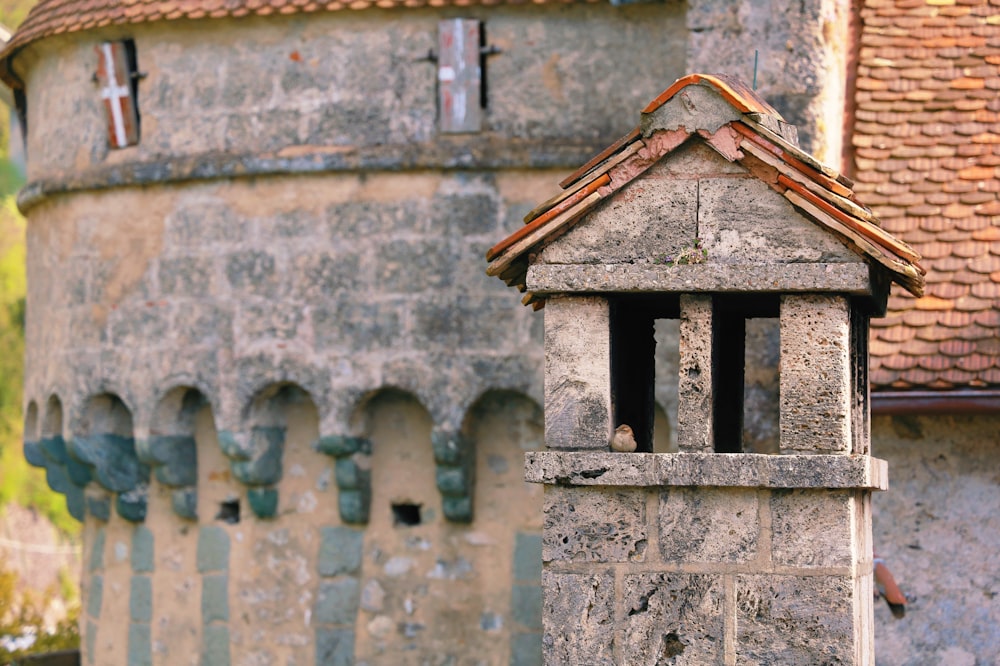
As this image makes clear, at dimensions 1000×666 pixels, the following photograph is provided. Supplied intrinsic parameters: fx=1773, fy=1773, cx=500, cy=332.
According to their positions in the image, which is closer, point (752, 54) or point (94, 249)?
point (752, 54)

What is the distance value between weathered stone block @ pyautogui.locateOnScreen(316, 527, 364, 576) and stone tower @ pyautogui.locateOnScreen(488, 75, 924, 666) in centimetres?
368

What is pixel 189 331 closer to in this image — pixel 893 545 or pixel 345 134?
pixel 345 134

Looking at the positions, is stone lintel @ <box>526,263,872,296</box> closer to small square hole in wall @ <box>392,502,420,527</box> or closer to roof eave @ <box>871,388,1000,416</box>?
roof eave @ <box>871,388,1000,416</box>

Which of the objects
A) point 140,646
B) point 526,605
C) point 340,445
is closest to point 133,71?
point 340,445

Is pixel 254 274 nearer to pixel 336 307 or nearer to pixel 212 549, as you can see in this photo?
pixel 336 307

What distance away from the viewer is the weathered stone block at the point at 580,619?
5.59 metres

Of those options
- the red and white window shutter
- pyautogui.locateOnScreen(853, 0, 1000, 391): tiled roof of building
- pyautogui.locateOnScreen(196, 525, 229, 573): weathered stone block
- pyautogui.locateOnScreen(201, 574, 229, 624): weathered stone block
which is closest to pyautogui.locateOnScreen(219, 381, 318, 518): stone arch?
pyautogui.locateOnScreen(196, 525, 229, 573): weathered stone block

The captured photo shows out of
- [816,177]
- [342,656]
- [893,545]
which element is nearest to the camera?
[816,177]

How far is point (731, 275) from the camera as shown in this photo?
5.58m

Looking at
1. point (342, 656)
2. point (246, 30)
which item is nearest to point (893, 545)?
point (342, 656)

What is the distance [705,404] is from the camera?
5637 millimetres

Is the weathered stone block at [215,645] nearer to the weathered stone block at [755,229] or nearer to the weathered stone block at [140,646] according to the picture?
the weathered stone block at [140,646]

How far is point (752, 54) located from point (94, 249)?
3949 mm

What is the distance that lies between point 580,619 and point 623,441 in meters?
0.58
